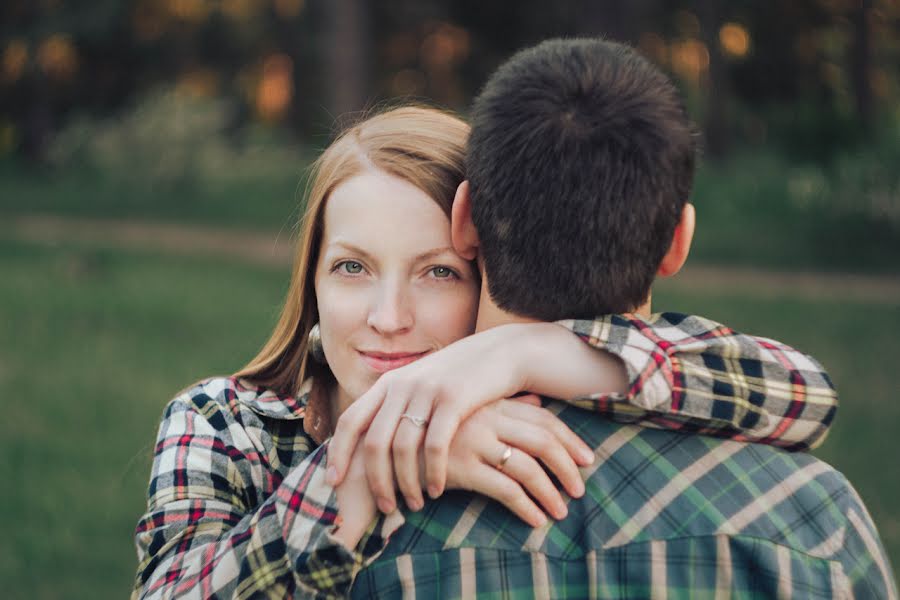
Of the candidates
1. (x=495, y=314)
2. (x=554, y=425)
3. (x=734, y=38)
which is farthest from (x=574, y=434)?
(x=734, y=38)

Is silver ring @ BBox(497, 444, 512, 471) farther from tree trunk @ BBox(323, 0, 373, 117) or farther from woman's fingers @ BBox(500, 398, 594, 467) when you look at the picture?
tree trunk @ BBox(323, 0, 373, 117)

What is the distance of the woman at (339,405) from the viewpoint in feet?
4.81

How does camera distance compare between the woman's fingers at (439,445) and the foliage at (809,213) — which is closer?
the woman's fingers at (439,445)

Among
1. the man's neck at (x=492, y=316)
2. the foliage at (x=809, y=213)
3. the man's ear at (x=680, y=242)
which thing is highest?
the man's ear at (x=680, y=242)

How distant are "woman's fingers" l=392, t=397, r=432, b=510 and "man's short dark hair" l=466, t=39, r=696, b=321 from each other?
0.25 m

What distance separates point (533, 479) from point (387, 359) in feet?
2.18

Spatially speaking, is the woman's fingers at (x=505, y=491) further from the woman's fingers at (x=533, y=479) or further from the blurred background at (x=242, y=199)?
the blurred background at (x=242, y=199)

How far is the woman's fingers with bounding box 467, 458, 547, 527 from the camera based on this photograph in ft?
4.69

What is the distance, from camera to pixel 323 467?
1518 millimetres

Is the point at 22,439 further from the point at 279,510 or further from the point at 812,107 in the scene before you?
the point at 812,107

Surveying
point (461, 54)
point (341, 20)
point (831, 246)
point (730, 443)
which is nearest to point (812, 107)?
point (831, 246)

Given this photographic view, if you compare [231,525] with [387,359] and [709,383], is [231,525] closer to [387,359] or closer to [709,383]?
[387,359]

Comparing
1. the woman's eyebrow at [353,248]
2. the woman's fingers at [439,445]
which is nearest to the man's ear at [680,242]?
the woman's fingers at [439,445]

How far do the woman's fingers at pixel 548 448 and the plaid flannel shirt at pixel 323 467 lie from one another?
0.28 ft
